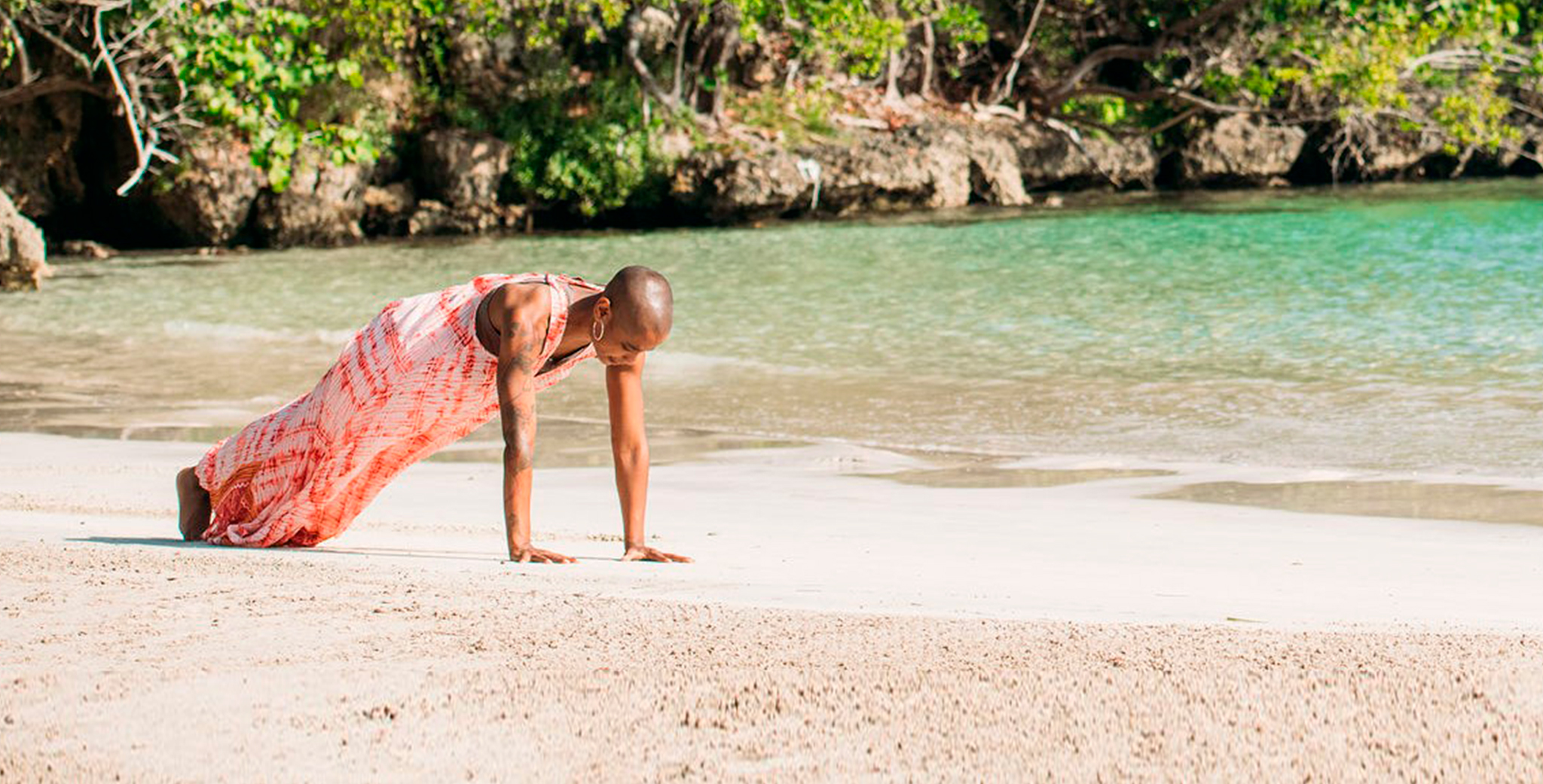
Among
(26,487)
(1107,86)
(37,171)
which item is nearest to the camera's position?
(26,487)

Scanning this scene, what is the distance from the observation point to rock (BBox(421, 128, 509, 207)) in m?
20.8

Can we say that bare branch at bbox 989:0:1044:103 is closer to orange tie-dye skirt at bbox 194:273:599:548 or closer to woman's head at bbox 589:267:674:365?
orange tie-dye skirt at bbox 194:273:599:548

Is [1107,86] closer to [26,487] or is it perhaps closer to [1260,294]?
[1260,294]

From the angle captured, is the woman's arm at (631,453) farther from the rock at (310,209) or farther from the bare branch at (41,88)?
the rock at (310,209)

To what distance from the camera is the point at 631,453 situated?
434 cm

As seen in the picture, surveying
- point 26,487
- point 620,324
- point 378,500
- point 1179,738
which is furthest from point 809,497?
point 1179,738

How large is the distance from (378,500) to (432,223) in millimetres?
15335

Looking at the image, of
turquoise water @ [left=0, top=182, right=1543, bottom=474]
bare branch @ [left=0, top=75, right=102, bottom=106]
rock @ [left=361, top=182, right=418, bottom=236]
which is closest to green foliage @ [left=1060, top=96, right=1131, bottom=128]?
turquoise water @ [left=0, top=182, right=1543, bottom=474]

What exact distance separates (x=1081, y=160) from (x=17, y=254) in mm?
15594

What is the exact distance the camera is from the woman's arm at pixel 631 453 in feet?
13.8

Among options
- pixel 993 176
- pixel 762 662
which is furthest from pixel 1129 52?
pixel 762 662

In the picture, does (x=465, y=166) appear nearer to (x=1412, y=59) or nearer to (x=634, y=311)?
(x=1412, y=59)

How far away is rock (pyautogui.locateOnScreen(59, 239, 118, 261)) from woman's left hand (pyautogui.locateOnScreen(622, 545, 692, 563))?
15583 mm

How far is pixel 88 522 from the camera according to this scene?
4758 mm
